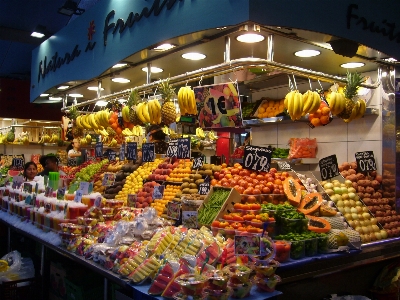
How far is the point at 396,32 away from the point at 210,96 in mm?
2351

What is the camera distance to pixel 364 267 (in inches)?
173

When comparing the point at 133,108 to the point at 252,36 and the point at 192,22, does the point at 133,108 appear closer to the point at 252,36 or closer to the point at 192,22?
the point at 192,22

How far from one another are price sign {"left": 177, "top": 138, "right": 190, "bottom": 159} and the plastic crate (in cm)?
250

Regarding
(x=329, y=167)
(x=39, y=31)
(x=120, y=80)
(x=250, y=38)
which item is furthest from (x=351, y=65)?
(x=39, y=31)

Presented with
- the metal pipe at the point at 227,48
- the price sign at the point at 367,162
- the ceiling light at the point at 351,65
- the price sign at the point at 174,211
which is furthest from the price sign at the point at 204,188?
the ceiling light at the point at 351,65

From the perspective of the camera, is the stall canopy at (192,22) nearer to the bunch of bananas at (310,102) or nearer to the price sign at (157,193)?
the bunch of bananas at (310,102)

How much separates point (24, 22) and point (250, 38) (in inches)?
335

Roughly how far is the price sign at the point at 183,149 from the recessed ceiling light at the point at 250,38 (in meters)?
2.02

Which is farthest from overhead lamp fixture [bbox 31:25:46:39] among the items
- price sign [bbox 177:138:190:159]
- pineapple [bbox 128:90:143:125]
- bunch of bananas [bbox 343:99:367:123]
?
bunch of bananas [bbox 343:99:367:123]

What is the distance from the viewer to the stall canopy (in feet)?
11.9

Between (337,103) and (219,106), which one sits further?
(337,103)

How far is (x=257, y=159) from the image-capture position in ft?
16.0

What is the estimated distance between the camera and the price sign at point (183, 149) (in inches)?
228

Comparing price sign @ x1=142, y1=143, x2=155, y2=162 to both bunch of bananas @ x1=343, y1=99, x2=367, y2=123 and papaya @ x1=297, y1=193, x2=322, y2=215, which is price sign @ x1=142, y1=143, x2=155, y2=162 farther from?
bunch of bananas @ x1=343, y1=99, x2=367, y2=123
